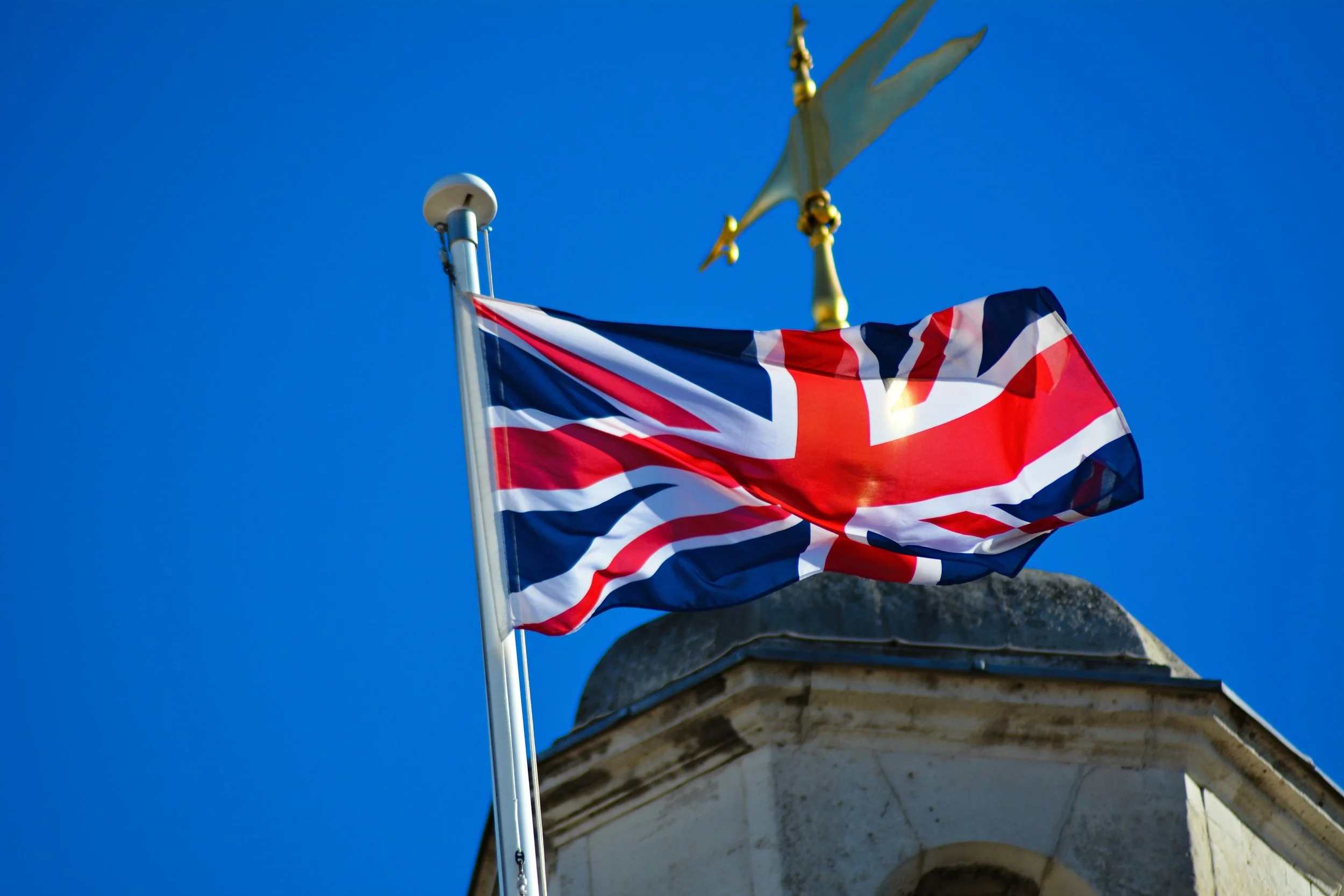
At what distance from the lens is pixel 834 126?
14.8 meters

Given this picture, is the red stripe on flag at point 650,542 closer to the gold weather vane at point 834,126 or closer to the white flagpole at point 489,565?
the white flagpole at point 489,565

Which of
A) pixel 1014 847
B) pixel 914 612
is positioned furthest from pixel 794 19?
pixel 1014 847

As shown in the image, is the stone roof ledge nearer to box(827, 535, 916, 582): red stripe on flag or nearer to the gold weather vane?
box(827, 535, 916, 582): red stripe on flag

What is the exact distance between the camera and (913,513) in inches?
468

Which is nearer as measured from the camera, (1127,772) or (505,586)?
(505,586)

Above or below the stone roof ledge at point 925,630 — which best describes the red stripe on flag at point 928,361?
above

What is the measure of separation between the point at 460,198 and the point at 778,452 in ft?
5.84

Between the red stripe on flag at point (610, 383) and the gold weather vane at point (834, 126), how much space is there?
3072mm

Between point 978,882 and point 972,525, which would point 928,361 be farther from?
point 978,882

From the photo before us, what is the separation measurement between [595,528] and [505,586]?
60 cm

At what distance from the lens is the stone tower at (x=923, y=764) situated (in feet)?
39.7

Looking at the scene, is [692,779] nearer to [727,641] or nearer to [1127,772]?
[727,641]

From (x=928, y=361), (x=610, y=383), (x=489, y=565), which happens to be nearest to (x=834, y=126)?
(x=928, y=361)

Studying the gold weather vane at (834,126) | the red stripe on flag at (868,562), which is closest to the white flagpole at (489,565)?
the red stripe on flag at (868,562)
